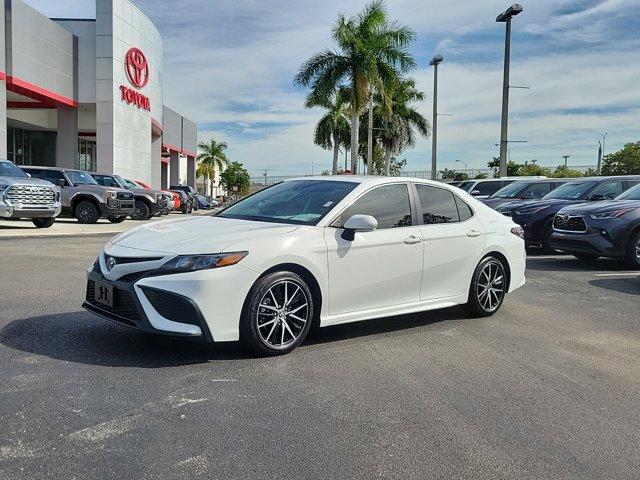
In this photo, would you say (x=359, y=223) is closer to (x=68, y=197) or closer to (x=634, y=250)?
(x=634, y=250)

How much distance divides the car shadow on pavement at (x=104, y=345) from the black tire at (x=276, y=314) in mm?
234

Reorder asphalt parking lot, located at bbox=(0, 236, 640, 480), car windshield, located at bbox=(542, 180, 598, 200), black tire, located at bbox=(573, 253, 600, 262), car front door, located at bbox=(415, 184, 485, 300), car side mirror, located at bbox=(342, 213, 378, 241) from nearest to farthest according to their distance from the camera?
1. asphalt parking lot, located at bbox=(0, 236, 640, 480)
2. car side mirror, located at bbox=(342, 213, 378, 241)
3. car front door, located at bbox=(415, 184, 485, 300)
4. black tire, located at bbox=(573, 253, 600, 262)
5. car windshield, located at bbox=(542, 180, 598, 200)

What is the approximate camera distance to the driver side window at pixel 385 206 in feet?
18.5

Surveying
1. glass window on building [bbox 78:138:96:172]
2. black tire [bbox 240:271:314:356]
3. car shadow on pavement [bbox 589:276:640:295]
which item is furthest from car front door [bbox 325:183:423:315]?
glass window on building [bbox 78:138:96:172]

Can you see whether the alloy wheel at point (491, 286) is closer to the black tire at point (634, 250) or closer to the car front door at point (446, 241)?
the car front door at point (446, 241)

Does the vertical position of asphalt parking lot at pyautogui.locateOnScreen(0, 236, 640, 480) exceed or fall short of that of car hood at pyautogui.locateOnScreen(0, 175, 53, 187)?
it falls short

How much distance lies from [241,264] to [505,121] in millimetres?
24572

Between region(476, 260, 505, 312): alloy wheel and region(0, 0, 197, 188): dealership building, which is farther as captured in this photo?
region(0, 0, 197, 188): dealership building

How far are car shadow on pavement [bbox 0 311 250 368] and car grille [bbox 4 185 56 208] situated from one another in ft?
36.8

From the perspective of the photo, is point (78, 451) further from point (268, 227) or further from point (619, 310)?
point (619, 310)

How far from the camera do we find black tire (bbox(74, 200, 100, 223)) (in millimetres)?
20422

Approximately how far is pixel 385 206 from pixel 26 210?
512 inches

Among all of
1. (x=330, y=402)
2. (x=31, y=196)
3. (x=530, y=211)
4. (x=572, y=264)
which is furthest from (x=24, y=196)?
(x=330, y=402)

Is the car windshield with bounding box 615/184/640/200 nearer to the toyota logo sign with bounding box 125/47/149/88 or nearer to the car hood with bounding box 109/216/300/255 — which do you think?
the car hood with bounding box 109/216/300/255
